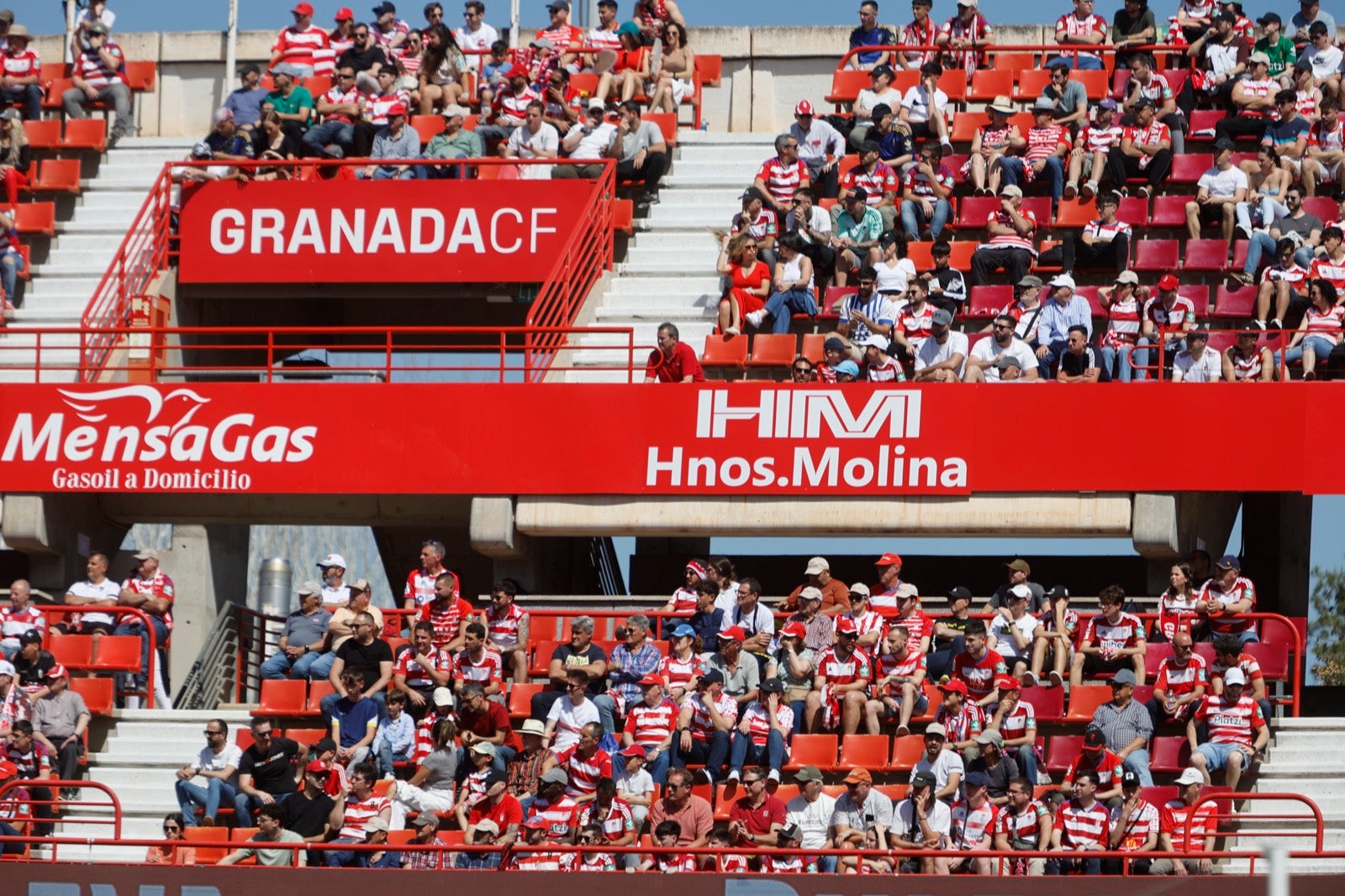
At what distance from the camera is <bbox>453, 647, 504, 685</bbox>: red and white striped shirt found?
20.2 metres

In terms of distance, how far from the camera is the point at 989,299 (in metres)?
23.4

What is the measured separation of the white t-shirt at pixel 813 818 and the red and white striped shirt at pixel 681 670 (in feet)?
5.73

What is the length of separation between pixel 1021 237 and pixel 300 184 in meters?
7.05

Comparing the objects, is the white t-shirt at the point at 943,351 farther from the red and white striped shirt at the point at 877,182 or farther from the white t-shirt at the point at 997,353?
the red and white striped shirt at the point at 877,182

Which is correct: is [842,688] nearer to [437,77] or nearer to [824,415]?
[824,415]

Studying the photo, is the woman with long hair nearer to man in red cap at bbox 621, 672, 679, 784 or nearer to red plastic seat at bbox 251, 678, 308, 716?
red plastic seat at bbox 251, 678, 308, 716

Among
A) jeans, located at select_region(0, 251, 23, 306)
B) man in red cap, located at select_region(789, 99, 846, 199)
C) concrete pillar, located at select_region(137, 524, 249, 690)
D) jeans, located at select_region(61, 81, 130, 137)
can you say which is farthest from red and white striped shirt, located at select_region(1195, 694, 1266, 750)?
jeans, located at select_region(61, 81, 130, 137)

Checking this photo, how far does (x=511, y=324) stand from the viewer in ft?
93.2

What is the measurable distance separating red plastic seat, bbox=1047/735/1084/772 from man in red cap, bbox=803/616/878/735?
130cm

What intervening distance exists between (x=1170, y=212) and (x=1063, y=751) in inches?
273

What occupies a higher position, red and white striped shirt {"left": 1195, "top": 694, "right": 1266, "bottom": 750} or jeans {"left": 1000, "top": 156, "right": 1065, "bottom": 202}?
jeans {"left": 1000, "top": 156, "right": 1065, "bottom": 202}

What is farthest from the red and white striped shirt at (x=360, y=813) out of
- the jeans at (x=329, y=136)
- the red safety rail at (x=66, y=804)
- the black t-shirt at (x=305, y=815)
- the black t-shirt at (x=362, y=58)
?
the black t-shirt at (x=362, y=58)

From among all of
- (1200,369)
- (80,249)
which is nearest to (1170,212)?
(1200,369)

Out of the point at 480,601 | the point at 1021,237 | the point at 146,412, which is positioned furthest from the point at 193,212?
the point at 1021,237
